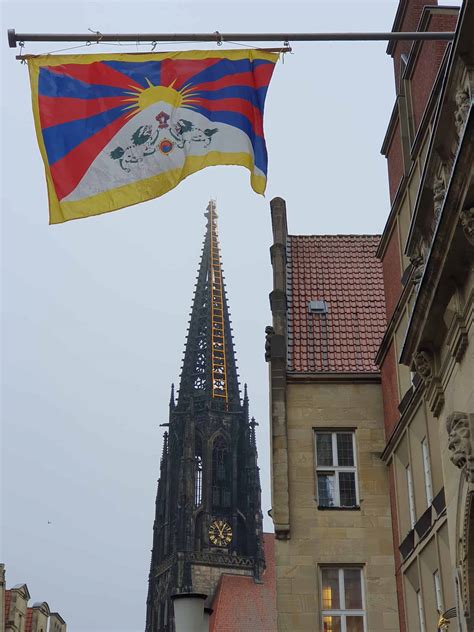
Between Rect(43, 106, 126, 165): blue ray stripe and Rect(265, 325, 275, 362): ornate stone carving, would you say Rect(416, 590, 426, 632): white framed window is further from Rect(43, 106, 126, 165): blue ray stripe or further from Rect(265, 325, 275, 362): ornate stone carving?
Rect(43, 106, 126, 165): blue ray stripe

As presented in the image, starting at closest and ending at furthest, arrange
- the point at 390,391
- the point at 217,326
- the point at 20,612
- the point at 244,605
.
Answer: the point at 390,391 → the point at 20,612 → the point at 244,605 → the point at 217,326

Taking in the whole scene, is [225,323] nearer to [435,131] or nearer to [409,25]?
[409,25]

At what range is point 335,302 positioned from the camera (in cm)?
2920

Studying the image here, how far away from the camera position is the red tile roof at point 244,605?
3415 inches

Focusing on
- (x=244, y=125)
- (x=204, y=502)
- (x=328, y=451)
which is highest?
(x=204, y=502)

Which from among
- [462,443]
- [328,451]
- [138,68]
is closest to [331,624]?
[328,451]

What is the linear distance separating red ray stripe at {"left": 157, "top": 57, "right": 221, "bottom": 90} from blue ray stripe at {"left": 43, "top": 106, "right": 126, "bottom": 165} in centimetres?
76

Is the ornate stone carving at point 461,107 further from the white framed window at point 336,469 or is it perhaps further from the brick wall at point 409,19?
the white framed window at point 336,469

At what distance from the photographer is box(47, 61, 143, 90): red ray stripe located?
1540 centimetres

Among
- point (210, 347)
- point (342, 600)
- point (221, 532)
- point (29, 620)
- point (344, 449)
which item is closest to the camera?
point (342, 600)

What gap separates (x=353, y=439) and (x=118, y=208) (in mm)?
12658

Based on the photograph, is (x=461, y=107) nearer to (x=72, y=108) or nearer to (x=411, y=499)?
(x=72, y=108)

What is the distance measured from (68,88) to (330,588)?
1372 cm

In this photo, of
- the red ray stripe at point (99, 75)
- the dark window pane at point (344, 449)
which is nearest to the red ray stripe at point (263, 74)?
the red ray stripe at point (99, 75)
